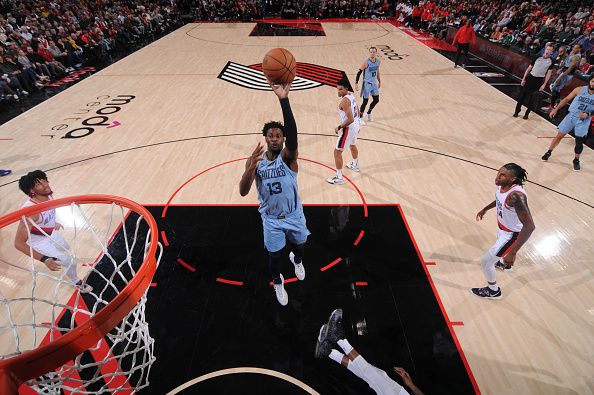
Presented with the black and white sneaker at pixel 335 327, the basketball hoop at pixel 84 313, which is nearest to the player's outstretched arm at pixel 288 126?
the basketball hoop at pixel 84 313

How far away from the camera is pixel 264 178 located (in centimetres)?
306

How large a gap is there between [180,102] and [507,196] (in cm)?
835

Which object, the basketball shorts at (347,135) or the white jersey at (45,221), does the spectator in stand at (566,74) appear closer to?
the basketball shorts at (347,135)

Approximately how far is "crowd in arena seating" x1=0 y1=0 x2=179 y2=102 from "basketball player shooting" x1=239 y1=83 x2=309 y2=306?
1004 centimetres

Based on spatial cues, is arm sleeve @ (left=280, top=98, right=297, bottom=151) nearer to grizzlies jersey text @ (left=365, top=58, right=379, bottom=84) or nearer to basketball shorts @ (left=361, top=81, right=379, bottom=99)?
grizzlies jersey text @ (left=365, top=58, right=379, bottom=84)

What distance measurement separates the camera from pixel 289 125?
2.72 m

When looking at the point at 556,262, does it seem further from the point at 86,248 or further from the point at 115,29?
the point at 115,29

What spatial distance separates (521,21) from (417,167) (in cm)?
1309

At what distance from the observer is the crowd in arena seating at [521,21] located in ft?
36.7

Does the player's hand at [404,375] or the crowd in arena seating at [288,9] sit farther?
the crowd in arena seating at [288,9]

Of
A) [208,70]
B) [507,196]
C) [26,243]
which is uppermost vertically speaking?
[507,196]

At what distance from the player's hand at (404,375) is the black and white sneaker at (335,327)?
55 centimetres

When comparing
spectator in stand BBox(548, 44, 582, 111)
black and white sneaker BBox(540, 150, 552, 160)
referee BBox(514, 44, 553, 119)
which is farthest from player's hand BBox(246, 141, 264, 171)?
spectator in stand BBox(548, 44, 582, 111)

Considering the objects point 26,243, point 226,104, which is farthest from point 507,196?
point 226,104
